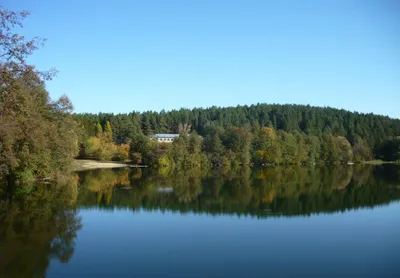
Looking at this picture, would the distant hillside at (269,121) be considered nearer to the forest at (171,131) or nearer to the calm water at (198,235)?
the forest at (171,131)

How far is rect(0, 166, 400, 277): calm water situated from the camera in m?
14.5

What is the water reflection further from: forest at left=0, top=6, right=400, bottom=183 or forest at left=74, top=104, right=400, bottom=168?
forest at left=74, top=104, right=400, bottom=168

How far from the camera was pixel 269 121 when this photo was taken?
12406cm

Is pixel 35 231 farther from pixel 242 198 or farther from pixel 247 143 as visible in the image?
pixel 247 143

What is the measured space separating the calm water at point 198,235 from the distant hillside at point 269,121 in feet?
235

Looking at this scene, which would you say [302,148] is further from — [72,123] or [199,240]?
[199,240]

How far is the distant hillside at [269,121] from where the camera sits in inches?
4254

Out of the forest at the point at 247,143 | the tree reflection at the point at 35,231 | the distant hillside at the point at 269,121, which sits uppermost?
the distant hillside at the point at 269,121

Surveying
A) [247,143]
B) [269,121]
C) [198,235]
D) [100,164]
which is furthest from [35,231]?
[269,121]

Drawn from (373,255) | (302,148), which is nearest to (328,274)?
(373,255)

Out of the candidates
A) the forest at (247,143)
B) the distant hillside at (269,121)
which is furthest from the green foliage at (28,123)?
the distant hillside at (269,121)

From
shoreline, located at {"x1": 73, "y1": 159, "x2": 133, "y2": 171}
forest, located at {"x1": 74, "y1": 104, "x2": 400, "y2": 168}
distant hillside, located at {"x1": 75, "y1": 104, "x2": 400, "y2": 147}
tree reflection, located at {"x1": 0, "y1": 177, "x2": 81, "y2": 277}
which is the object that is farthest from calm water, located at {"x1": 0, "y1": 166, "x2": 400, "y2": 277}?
distant hillside, located at {"x1": 75, "y1": 104, "x2": 400, "y2": 147}

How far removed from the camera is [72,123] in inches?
1778

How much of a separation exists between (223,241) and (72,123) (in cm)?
3175
